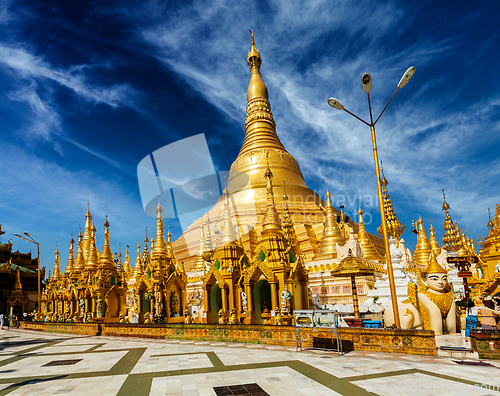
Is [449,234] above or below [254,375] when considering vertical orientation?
above

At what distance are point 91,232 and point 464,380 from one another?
118 ft

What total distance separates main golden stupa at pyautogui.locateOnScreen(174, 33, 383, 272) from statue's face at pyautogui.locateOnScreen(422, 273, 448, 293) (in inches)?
842

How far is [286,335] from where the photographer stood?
1168cm

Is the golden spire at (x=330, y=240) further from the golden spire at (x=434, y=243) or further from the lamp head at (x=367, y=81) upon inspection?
the lamp head at (x=367, y=81)

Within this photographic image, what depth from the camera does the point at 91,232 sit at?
3578 centimetres

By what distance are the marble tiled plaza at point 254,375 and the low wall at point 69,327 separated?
1056cm

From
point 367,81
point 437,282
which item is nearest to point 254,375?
Result: point 437,282

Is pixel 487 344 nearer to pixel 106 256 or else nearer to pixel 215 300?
pixel 215 300

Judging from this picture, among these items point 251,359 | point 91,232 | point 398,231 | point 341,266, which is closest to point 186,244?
point 91,232

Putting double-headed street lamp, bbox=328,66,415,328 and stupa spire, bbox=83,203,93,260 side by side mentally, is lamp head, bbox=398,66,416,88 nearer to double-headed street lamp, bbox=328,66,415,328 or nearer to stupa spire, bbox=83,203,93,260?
double-headed street lamp, bbox=328,66,415,328

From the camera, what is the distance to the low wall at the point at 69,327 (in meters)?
20.5

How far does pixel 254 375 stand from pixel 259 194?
3294cm

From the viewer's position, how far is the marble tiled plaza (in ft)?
19.7

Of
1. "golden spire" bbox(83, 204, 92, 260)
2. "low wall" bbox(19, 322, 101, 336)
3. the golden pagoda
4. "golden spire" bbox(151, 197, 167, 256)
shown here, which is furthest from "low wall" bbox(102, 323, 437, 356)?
"golden spire" bbox(83, 204, 92, 260)
